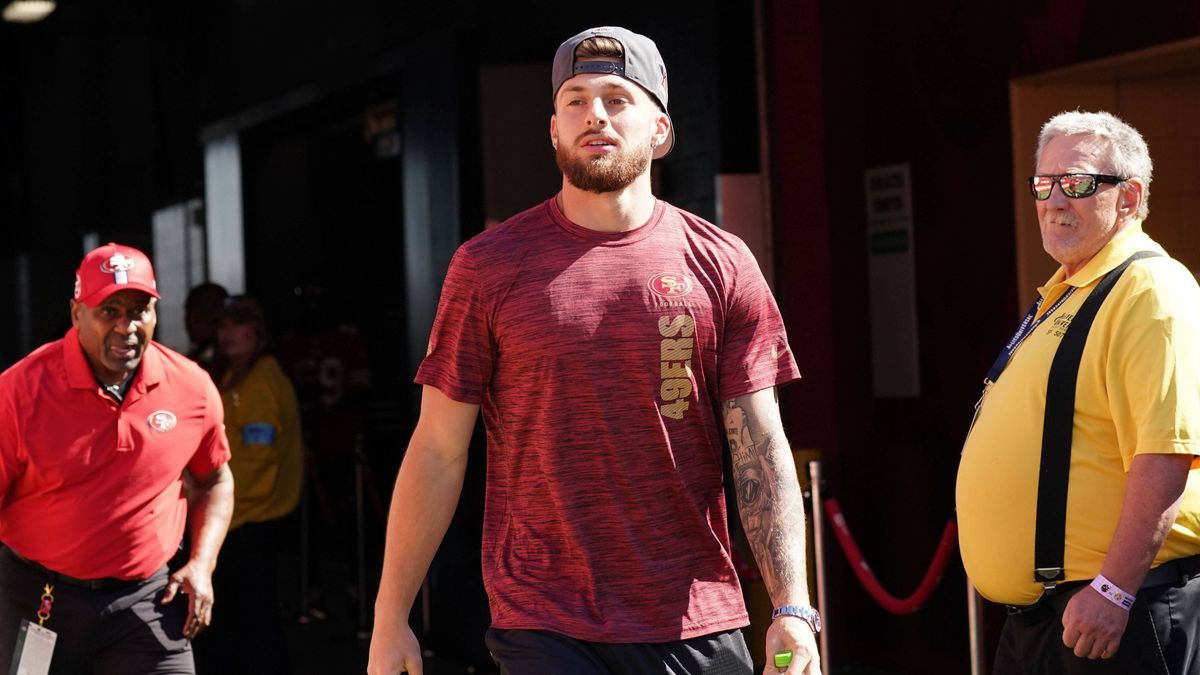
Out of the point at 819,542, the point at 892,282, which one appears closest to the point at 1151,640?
the point at 819,542

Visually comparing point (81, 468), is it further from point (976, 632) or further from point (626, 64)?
point (976, 632)

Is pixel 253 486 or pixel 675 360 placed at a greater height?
pixel 675 360

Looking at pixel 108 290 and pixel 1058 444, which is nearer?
pixel 1058 444

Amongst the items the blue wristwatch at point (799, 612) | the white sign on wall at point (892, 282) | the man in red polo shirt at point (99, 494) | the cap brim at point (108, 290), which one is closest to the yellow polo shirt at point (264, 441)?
the man in red polo shirt at point (99, 494)

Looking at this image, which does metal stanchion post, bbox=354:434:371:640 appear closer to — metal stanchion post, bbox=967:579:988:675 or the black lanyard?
metal stanchion post, bbox=967:579:988:675

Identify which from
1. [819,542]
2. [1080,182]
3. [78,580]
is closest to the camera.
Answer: [1080,182]

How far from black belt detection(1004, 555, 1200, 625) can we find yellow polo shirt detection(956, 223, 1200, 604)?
2cm

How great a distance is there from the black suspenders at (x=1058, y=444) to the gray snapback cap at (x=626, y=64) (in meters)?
1.03

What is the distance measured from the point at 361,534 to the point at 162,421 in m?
4.58

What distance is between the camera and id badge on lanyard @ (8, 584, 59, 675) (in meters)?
4.68

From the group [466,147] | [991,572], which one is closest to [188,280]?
[466,147]

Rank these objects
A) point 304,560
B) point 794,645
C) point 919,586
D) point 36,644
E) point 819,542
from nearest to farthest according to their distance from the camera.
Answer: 1. point 794,645
2. point 36,644
3. point 919,586
4. point 819,542
5. point 304,560

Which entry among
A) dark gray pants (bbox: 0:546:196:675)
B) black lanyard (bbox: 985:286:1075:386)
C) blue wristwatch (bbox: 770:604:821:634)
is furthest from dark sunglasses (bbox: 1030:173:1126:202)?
dark gray pants (bbox: 0:546:196:675)

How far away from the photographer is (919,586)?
6.29m
